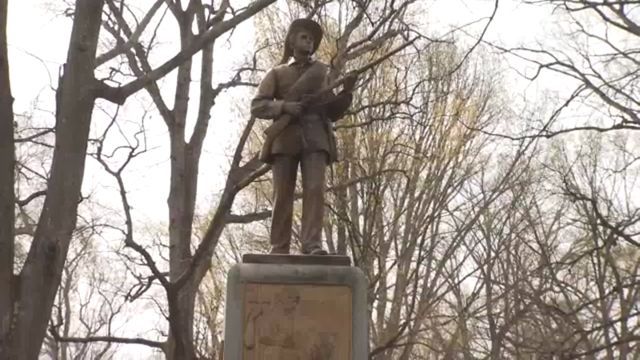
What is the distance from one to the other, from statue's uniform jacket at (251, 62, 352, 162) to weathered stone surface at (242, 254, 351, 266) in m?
0.87

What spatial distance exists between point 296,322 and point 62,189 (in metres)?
2.12

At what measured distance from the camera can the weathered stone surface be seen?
6020 mm

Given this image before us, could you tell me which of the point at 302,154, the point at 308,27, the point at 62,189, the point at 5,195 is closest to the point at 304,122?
the point at 302,154

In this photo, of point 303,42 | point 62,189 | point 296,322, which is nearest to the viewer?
point 296,322

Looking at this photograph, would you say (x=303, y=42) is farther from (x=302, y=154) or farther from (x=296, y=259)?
(x=296, y=259)

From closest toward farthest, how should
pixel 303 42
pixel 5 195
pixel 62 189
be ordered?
pixel 5 195 → pixel 62 189 → pixel 303 42

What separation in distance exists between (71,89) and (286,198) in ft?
6.49

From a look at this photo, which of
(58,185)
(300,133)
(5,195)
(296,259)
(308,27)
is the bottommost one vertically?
(296,259)

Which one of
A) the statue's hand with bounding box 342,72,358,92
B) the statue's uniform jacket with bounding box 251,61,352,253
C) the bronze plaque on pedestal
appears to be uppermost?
the statue's hand with bounding box 342,72,358,92

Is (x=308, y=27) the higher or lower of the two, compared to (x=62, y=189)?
higher

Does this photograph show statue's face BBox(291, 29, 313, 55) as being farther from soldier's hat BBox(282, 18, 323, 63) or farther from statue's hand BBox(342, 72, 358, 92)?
statue's hand BBox(342, 72, 358, 92)

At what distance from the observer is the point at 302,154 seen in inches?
257

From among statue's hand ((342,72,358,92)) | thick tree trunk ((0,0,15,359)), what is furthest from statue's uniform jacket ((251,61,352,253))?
thick tree trunk ((0,0,15,359))

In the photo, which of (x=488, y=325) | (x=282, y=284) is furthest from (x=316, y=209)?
(x=488, y=325)
